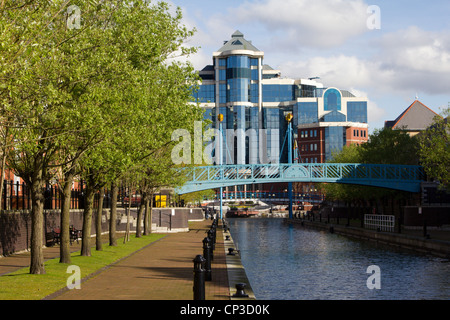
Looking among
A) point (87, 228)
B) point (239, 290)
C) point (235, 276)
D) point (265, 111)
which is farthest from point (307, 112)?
point (239, 290)

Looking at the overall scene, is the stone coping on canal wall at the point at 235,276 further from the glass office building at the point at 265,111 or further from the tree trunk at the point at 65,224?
the glass office building at the point at 265,111

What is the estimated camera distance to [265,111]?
183m

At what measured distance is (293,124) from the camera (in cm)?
18488

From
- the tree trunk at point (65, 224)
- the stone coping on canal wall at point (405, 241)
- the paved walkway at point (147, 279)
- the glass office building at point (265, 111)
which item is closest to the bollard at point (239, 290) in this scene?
the paved walkway at point (147, 279)

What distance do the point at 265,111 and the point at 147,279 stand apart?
535ft

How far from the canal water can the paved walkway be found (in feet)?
7.34

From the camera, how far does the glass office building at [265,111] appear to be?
6895 inches

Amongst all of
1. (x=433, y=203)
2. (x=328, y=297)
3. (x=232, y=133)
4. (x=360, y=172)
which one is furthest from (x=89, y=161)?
(x=232, y=133)

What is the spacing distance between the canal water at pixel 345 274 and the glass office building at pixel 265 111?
435 feet

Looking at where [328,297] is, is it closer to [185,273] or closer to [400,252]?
[185,273]

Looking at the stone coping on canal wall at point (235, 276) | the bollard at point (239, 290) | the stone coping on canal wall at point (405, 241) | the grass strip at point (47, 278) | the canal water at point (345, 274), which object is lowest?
the canal water at point (345, 274)

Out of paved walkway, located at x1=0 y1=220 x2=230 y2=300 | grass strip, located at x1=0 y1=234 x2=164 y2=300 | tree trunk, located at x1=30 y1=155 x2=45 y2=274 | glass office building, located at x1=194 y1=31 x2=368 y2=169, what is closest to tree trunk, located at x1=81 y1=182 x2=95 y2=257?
grass strip, located at x1=0 y1=234 x2=164 y2=300

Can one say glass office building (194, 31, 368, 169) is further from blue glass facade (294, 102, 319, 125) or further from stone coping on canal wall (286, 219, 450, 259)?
stone coping on canal wall (286, 219, 450, 259)
